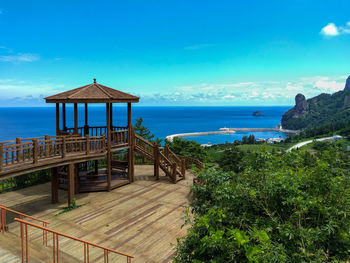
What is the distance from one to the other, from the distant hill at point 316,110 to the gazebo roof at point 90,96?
141 m

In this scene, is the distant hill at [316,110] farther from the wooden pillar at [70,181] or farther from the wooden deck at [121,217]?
the wooden pillar at [70,181]

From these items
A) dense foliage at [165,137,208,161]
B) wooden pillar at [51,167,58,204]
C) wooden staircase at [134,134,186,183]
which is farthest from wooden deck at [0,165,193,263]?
dense foliage at [165,137,208,161]

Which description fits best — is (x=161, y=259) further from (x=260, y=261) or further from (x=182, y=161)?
(x=182, y=161)

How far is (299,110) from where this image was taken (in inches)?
6599

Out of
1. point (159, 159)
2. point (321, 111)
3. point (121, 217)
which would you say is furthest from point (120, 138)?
point (321, 111)

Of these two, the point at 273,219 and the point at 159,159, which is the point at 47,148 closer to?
the point at 159,159

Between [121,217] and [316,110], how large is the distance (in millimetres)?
178044

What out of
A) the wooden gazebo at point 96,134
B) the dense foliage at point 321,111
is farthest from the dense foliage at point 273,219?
the dense foliage at point 321,111

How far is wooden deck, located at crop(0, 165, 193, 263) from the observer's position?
6969mm

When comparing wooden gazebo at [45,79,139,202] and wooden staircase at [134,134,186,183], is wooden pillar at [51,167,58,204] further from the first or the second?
wooden staircase at [134,134,186,183]

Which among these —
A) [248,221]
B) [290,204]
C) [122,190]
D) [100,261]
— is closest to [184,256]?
[248,221]

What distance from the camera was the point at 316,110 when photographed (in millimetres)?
160500

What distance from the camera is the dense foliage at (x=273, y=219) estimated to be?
10.6 feet

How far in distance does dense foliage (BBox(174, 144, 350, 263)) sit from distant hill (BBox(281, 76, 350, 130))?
145018mm
